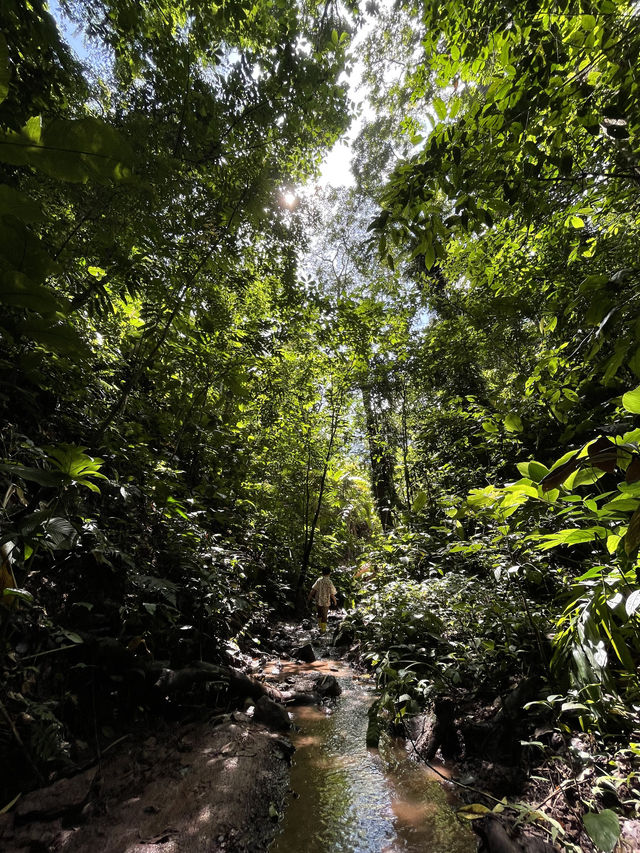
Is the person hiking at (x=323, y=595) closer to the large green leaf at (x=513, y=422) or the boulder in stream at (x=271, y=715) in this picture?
the boulder in stream at (x=271, y=715)

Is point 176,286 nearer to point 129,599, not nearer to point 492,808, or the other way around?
point 129,599

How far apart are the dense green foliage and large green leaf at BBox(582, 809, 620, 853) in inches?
18.0

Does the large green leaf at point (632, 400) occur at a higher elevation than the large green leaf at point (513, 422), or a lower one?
lower

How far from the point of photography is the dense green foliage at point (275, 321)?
143 centimetres

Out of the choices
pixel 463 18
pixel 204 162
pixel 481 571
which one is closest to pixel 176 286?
pixel 204 162

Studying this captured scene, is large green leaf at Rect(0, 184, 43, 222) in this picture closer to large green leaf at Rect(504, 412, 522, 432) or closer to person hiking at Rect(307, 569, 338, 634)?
large green leaf at Rect(504, 412, 522, 432)

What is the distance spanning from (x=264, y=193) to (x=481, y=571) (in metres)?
6.48

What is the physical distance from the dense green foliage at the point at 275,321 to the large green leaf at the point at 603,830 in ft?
1.50

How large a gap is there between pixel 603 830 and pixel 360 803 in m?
1.73

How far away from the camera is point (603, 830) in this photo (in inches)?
52.6

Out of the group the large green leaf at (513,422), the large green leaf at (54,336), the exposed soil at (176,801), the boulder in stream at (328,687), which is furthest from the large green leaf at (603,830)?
the boulder in stream at (328,687)

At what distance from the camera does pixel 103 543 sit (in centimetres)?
257

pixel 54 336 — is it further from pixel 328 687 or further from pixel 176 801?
pixel 328 687

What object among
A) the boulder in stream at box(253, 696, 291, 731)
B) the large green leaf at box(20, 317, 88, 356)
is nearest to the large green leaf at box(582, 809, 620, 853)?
the large green leaf at box(20, 317, 88, 356)
